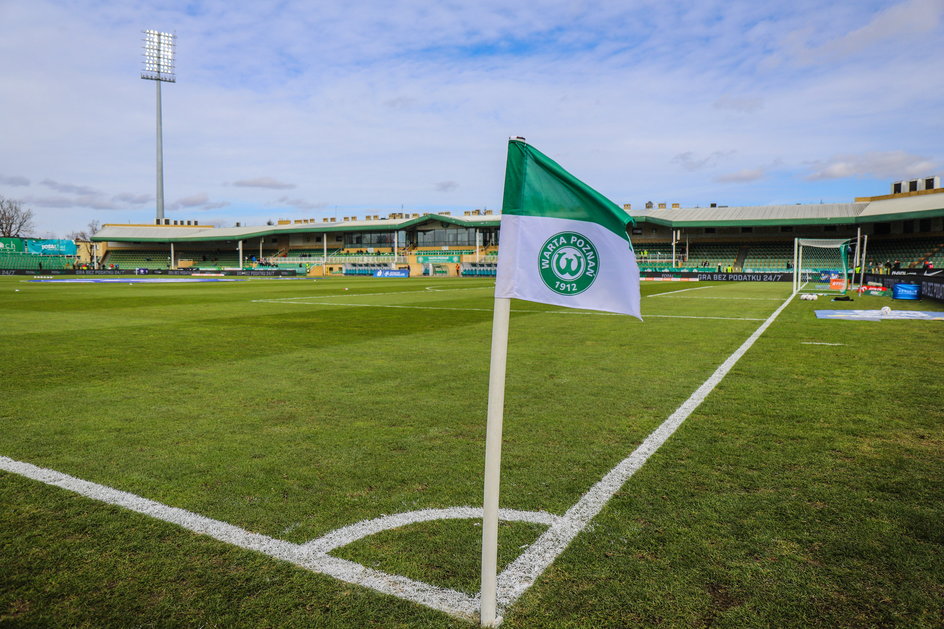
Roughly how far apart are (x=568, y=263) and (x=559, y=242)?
4.0 inches

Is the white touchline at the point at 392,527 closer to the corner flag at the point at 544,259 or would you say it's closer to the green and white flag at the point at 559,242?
the corner flag at the point at 544,259

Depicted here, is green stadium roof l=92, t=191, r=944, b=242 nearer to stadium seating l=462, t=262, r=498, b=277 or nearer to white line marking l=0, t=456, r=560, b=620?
stadium seating l=462, t=262, r=498, b=277

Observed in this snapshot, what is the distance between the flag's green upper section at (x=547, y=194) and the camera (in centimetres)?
252

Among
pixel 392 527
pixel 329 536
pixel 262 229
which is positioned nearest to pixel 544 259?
pixel 392 527

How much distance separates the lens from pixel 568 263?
262 centimetres

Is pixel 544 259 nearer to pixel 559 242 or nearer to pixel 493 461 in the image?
pixel 559 242

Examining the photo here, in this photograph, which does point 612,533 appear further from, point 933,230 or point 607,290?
point 933,230

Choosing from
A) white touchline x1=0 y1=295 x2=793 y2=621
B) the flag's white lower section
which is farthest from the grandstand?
the flag's white lower section

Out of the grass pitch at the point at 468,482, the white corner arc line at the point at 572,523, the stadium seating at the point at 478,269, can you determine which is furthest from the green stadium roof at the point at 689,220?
the white corner arc line at the point at 572,523

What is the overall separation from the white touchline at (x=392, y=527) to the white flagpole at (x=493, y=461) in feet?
0.47

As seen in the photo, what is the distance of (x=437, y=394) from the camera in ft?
21.7

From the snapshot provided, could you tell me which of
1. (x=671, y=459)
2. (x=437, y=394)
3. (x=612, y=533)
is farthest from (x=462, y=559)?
(x=437, y=394)

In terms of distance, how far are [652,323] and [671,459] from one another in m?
10.4

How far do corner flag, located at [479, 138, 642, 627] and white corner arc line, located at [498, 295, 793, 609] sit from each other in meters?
0.16
